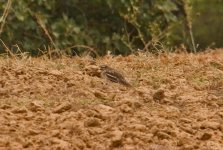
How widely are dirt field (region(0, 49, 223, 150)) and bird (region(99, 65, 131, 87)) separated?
49 millimetres

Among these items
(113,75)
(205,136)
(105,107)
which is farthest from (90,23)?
(205,136)

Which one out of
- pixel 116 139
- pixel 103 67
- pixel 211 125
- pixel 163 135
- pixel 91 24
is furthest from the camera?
pixel 91 24

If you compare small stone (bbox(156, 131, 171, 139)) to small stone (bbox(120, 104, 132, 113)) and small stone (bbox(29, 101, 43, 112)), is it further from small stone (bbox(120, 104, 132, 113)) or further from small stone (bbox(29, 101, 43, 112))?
small stone (bbox(29, 101, 43, 112))

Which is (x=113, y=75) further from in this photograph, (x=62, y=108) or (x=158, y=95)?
(x=62, y=108)

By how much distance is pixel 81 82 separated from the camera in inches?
147

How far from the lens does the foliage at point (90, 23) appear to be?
6570 millimetres

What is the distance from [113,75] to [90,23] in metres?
3.23

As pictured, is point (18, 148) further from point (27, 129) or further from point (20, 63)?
point (20, 63)

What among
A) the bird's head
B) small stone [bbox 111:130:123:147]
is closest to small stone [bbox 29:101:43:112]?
small stone [bbox 111:130:123:147]

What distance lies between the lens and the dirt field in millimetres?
2859

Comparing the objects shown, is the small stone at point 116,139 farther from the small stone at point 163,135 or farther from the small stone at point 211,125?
the small stone at point 211,125

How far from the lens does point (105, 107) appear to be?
3.22 meters

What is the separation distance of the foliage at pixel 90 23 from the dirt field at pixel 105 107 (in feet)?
7.41

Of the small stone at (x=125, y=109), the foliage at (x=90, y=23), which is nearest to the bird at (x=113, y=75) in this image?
the small stone at (x=125, y=109)
